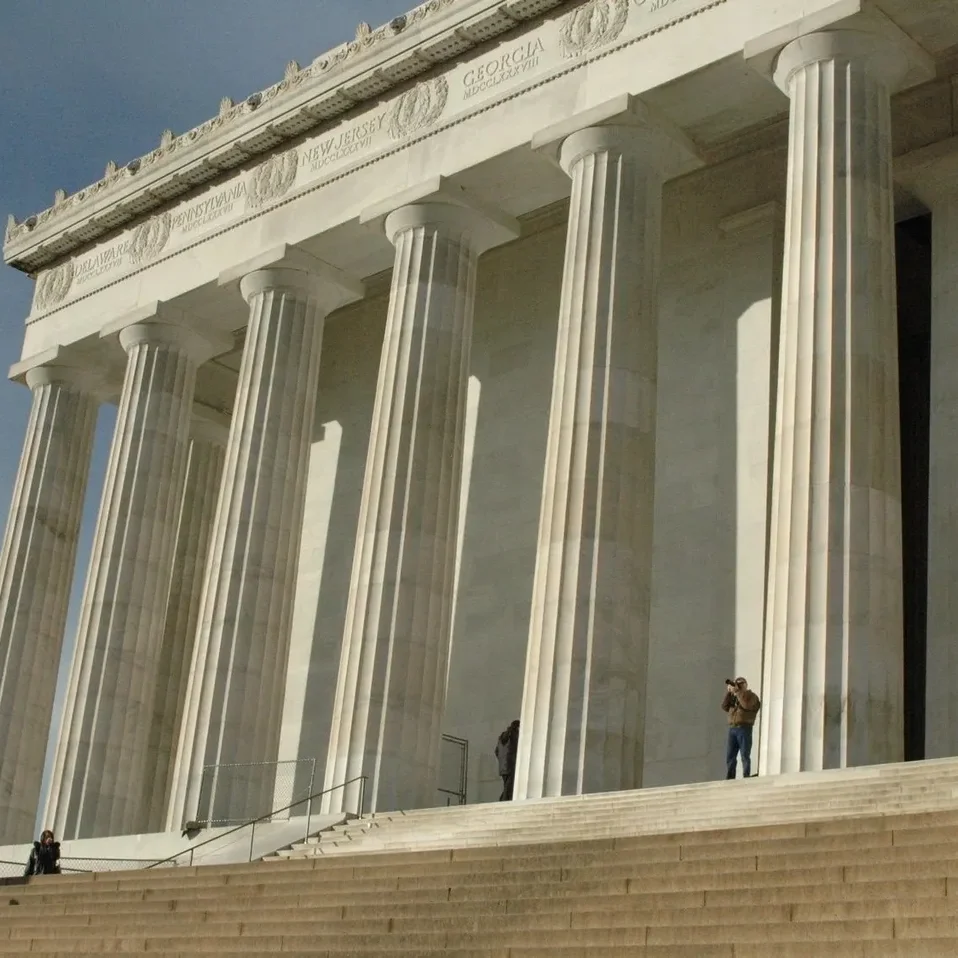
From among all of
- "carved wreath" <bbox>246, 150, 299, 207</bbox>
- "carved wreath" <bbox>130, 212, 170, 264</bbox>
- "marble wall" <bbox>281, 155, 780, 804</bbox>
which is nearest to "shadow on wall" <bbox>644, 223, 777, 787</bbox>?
"marble wall" <bbox>281, 155, 780, 804</bbox>

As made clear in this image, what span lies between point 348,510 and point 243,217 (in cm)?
860

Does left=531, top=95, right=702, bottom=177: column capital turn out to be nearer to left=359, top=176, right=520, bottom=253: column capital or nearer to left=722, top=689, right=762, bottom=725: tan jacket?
left=359, top=176, right=520, bottom=253: column capital

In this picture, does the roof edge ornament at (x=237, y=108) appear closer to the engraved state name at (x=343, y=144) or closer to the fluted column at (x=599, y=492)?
the engraved state name at (x=343, y=144)

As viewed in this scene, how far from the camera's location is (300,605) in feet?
148

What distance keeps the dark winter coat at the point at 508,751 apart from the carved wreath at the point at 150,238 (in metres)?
18.1

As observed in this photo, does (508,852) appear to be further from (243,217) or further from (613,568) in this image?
(243,217)

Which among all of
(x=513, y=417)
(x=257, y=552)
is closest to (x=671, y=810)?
(x=257, y=552)

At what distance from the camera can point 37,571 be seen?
45.5 m

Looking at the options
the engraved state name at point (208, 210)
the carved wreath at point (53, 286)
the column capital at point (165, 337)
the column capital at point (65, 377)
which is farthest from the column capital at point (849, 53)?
the carved wreath at point (53, 286)

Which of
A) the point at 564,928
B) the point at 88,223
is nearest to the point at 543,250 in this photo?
the point at 88,223

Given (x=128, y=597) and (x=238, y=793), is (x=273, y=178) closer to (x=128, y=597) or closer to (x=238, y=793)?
(x=128, y=597)

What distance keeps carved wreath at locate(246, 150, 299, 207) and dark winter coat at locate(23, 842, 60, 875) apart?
1701 centimetres

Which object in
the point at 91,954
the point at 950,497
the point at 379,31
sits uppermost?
the point at 379,31

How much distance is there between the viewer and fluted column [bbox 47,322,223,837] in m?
39.5
